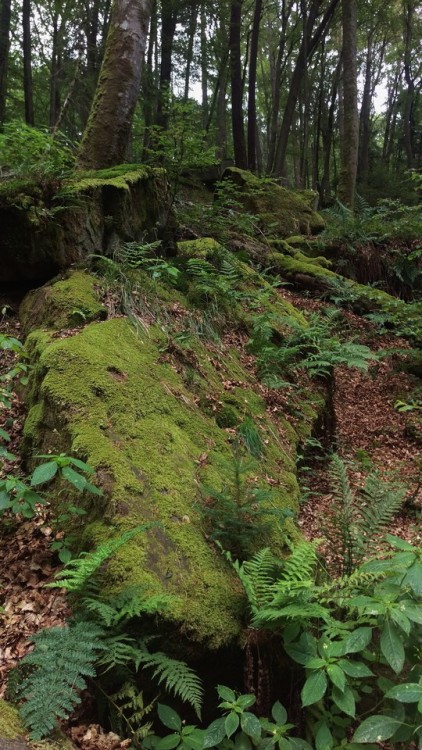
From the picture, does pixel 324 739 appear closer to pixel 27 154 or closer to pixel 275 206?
pixel 27 154

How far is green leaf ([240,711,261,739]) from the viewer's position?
1894 millimetres

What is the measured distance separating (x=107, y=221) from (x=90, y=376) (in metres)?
2.67

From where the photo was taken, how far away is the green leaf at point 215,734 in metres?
1.86

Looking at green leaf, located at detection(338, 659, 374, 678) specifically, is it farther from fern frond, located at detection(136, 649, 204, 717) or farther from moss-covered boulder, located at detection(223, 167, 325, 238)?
moss-covered boulder, located at detection(223, 167, 325, 238)

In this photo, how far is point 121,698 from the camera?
2.06 m

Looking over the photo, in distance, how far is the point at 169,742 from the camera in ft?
6.30

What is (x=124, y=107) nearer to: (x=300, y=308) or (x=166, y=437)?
(x=300, y=308)

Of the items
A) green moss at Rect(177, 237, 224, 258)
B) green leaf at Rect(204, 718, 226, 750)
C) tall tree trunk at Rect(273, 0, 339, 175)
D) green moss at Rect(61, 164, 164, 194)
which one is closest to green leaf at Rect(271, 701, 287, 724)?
green leaf at Rect(204, 718, 226, 750)

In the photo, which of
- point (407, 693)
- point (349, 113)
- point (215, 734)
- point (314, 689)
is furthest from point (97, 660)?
point (349, 113)

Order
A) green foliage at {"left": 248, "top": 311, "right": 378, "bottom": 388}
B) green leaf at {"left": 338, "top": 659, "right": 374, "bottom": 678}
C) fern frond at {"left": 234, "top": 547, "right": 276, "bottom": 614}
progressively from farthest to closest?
green foliage at {"left": 248, "top": 311, "right": 378, "bottom": 388}
fern frond at {"left": 234, "top": 547, "right": 276, "bottom": 614}
green leaf at {"left": 338, "top": 659, "right": 374, "bottom": 678}

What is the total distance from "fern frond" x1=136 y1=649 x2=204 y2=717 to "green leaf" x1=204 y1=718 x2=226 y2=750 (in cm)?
9

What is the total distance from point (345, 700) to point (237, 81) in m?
16.4

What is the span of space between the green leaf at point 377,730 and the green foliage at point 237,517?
3.66 feet

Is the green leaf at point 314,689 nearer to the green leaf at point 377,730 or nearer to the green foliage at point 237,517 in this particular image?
the green leaf at point 377,730
